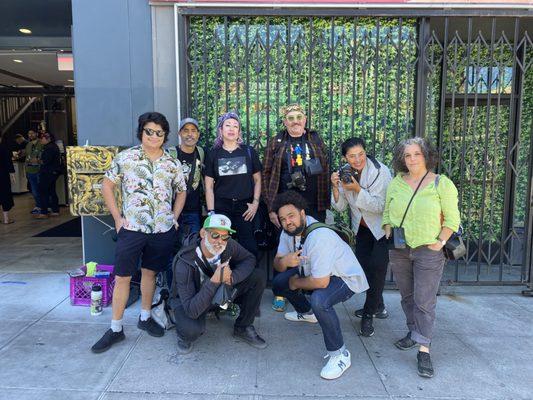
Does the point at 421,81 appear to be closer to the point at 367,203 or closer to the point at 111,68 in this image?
the point at 367,203

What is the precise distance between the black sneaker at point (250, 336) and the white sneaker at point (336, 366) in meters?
0.62

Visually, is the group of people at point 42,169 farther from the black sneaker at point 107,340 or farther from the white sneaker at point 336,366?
the white sneaker at point 336,366

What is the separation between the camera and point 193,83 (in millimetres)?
4875

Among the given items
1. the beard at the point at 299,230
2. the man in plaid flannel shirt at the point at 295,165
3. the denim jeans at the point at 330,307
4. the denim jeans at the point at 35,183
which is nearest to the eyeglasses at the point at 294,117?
the man in plaid flannel shirt at the point at 295,165

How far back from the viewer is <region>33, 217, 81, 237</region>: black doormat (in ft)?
24.7

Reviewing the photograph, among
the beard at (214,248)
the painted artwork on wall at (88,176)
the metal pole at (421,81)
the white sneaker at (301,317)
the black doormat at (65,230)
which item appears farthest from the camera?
the black doormat at (65,230)

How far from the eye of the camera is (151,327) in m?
3.78

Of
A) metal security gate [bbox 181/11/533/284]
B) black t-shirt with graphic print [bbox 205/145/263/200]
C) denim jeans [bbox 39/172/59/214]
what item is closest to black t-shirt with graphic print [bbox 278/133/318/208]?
black t-shirt with graphic print [bbox 205/145/263/200]

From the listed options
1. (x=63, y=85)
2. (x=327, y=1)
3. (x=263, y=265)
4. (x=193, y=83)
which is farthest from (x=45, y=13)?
(x=63, y=85)

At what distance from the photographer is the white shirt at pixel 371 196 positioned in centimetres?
367

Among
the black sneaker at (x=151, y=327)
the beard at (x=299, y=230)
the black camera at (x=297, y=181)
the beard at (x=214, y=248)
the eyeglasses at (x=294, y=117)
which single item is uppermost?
the eyeglasses at (x=294, y=117)

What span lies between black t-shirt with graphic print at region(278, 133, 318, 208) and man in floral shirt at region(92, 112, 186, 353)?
1120 mm

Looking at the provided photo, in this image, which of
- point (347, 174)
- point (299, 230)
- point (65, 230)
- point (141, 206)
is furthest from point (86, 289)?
point (65, 230)

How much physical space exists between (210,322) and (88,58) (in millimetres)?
3155
